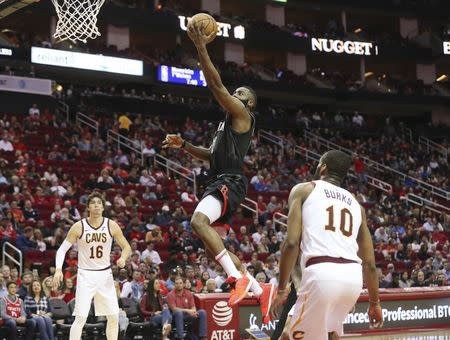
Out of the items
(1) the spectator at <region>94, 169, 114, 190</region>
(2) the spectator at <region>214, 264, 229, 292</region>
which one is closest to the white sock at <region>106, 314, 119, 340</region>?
(2) the spectator at <region>214, 264, 229, 292</region>

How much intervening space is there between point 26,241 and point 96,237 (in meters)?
7.77

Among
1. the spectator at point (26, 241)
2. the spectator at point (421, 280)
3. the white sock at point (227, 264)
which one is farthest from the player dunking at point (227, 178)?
the spectator at point (421, 280)

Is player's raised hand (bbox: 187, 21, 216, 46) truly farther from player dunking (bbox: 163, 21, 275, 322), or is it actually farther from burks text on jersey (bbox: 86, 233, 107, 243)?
burks text on jersey (bbox: 86, 233, 107, 243)

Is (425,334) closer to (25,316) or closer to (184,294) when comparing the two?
(184,294)

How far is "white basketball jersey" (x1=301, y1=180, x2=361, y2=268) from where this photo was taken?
6.06 metres

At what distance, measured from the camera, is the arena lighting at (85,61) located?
29.4 metres

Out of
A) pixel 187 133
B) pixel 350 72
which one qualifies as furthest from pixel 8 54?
pixel 350 72

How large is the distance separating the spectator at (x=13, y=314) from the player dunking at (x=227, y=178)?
6273 millimetres

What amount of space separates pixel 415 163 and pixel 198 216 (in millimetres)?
29478

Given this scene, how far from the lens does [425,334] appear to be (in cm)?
1088

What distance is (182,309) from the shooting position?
14.4 metres

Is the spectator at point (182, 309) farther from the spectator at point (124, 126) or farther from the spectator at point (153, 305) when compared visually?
the spectator at point (124, 126)

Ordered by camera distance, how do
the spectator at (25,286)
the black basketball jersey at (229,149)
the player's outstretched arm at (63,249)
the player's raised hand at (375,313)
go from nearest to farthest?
1. the player's raised hand at (375,313)
2. the black basketball jersey at (229,149)
3. the player's outstretched arm at (63,249)
4. the spectator at (25,286)

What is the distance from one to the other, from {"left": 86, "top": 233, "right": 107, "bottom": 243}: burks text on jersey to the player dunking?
10.2 feet
